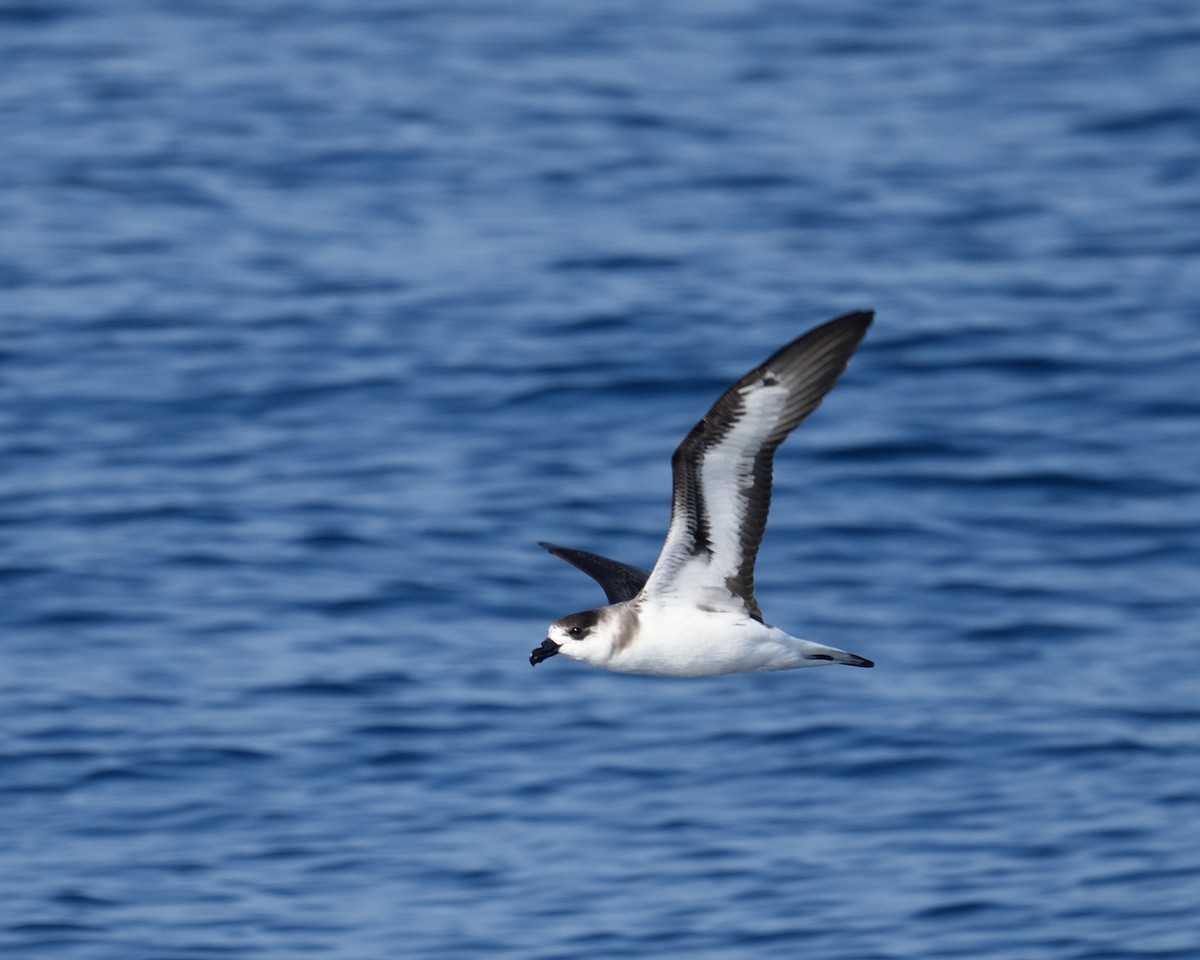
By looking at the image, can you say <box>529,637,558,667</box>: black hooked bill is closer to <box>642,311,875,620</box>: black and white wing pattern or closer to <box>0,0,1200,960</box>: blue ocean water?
<box>642,311,875,620</box>: black and white wing pattern

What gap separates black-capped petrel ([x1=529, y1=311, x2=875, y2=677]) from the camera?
8.57 m

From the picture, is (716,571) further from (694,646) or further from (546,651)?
(546,651)

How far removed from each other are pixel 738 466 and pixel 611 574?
184 centimetres

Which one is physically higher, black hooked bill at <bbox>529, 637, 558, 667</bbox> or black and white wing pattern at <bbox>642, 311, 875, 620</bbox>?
black and white wing pattern at <bbox>642, 311, 875, 620</bbox>

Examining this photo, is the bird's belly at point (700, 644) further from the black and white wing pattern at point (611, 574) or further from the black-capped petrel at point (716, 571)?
the black and white wing pattern at point (611, 574)

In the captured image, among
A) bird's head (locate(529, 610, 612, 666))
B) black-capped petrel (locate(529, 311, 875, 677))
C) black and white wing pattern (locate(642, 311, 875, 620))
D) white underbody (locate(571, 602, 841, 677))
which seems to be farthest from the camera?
bird's head (locate(529, 610, 612, 666))

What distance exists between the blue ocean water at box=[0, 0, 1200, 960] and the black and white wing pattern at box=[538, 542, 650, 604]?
1877mm

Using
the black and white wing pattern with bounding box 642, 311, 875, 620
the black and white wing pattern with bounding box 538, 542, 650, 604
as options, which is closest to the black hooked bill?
Answer: the black and white wing pattern with bounding box 642, 311, 875, 620

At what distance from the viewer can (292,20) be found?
27.9 metres

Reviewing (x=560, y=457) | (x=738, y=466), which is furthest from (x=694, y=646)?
(x=560, y=457)

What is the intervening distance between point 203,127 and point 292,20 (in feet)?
13.2

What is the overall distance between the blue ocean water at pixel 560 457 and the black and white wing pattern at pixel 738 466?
2.51 m

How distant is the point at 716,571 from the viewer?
30.2ft

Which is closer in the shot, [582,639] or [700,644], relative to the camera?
[700,644]
